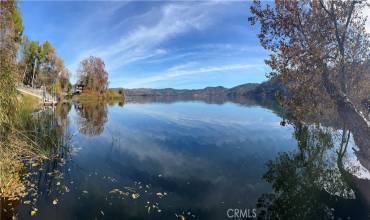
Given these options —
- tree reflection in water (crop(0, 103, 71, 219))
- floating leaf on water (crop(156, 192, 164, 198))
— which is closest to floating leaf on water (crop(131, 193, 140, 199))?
floating leaf on water (crop(156, 192, 164, 198))

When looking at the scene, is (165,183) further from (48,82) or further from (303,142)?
(48,82)

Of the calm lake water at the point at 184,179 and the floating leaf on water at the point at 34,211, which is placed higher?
the floating leaf on water at the point at 34,211

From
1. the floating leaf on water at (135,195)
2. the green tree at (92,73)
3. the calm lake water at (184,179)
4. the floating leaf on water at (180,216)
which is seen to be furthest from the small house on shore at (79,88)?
the floating leaf on water at (180,216)

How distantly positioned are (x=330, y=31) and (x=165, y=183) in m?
12.6

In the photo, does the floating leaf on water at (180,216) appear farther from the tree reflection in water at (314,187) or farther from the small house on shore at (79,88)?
the small house on shore at (79,88)

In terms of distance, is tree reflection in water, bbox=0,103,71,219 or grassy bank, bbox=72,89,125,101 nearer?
tree reflection in water, bbox=0,103,71,219

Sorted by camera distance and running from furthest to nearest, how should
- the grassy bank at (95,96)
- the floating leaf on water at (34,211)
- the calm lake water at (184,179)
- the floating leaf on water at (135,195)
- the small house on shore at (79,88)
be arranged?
the small house on shore at (79,88) < the grassy bank at (95,96) < the floating leaf on water at (135,195) < the calm lake water at (184,179) < the floating leaf on water at (34,211)

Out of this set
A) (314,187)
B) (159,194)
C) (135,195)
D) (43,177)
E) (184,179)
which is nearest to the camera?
(135,195)

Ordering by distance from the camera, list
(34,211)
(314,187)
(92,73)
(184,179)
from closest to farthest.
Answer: (34,211) < (314,187) < (184,179) < (92,73)

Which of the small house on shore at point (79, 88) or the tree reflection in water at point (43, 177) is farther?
the small house on shore at point (79, 88)

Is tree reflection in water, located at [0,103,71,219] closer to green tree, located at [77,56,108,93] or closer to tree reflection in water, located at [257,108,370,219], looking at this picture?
tree reflection in water, located at [257,108,370,219]

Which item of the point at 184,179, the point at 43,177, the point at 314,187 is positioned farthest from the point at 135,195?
the point at 314,187

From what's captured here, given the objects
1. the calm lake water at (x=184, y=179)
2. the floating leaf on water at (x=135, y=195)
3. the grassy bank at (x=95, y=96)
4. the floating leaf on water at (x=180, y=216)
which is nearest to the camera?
the floating leaf on water at (x=180, y=216)

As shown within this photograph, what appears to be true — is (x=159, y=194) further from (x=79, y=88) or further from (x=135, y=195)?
(x=79, y=88)
